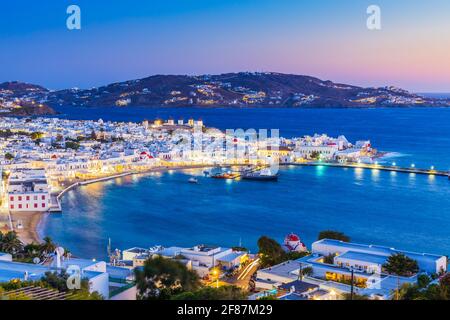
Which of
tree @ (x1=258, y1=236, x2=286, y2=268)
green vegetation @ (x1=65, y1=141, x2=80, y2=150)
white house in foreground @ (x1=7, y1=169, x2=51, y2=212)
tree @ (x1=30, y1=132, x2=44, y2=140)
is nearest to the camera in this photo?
tree @ (x1=258, y1=236, x2=286, y2=268)

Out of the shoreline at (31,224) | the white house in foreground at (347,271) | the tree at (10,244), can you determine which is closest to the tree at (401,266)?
the white house in foreground at (347,271)

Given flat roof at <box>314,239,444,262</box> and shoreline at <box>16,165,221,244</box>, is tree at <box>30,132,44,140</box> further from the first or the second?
flat roof at <box>314,239,444,262</box>

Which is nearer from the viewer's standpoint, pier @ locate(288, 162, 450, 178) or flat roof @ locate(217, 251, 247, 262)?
flat roof @ locate(217, 251, 247, 262)

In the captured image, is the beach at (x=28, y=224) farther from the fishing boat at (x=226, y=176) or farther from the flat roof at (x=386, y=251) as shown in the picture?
the fishing boat at (x=226, y=176)

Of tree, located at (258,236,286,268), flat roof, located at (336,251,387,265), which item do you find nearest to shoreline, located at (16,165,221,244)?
tree, located at (258,236,286,268)

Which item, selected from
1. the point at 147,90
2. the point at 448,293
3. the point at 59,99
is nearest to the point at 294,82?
the point at 147,90

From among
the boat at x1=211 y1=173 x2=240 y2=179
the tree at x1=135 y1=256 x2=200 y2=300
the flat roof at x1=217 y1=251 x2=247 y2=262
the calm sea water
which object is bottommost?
the calm sea water

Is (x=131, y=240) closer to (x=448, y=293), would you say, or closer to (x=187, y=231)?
(x=187, y=231)
